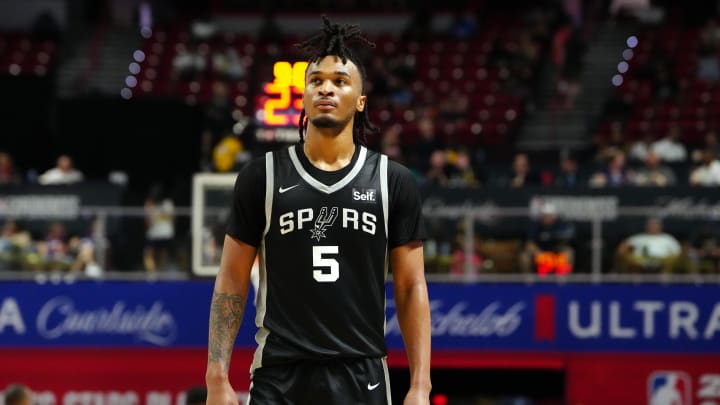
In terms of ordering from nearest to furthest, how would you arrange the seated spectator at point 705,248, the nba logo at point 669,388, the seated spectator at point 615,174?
the seated spectator at point 705,248 → the nba logo at point 669,388 → the seated spectator at point 615,174

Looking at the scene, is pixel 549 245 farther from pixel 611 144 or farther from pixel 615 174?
pixel 611 144

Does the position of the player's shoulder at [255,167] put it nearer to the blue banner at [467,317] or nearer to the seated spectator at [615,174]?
the blue banner at [467,317]

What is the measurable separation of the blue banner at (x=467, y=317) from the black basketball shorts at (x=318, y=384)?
9.40 meters

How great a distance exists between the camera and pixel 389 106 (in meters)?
22.5

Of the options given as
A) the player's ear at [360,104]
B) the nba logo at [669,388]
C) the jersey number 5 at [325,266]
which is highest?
the player's ear at [360,104]

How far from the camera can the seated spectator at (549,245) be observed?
45.0 ft

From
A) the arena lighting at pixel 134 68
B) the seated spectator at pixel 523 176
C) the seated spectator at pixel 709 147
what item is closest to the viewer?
the seated spectator at pixel 523 176

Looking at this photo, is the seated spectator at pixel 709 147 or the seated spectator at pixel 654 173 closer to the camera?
the seated spectator at pixel 654 173

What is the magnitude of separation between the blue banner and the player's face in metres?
9.46

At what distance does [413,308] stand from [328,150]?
2.12 feet

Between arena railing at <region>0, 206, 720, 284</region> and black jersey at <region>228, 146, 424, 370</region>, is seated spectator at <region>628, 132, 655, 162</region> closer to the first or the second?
arena railing at <region>0, 206, 720, 284</region>

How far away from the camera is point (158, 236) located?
13859 millimetres

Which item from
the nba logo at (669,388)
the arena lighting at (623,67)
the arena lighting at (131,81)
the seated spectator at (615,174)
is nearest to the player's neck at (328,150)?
the nba logo at (669,388)

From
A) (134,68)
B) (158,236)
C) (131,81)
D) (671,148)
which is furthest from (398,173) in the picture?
(134,68)
